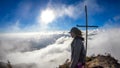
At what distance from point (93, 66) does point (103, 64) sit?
60cm

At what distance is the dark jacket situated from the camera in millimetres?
5742

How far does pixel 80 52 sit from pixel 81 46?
0.62ft

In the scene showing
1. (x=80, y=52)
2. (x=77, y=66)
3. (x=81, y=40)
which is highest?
(x=81, y=40)

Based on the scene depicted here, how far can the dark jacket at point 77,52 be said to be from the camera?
5742mm

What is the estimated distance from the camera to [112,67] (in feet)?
35.9

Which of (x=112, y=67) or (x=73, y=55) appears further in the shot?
(x=112, y=67)

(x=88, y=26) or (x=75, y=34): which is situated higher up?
(x=88, y=26)

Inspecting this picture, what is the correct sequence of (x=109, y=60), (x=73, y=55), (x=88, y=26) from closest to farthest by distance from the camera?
1. (x=73, y=55)
2. (x=88, y=26)
3. (x=109, y=60)

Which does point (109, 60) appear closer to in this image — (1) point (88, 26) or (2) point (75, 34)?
(1) point (88, 26)

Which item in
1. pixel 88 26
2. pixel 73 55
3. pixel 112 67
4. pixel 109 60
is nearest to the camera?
pixel 73 55

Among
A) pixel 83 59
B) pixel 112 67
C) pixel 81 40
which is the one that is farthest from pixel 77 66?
pixel 112 67

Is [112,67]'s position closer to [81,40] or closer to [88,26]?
[88,26]

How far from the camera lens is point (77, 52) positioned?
5.76m

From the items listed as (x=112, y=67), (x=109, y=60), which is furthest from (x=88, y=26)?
(x=109, y=60)
